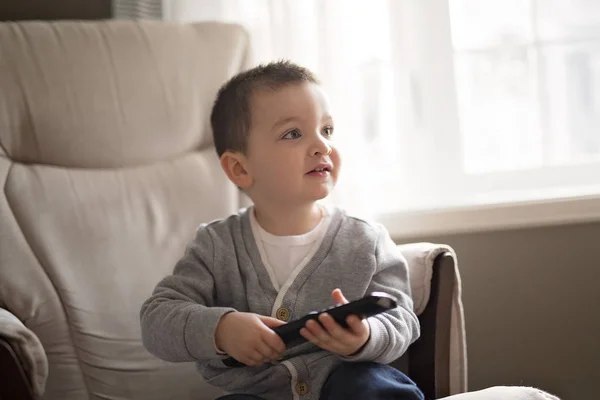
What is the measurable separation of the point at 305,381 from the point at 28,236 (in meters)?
0.66

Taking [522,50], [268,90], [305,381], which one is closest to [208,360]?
[305,381]

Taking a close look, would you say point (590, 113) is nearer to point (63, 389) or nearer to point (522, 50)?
point (522, 50)

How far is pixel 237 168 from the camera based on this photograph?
4.39ft

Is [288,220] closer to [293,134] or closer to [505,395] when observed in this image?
[293,134]

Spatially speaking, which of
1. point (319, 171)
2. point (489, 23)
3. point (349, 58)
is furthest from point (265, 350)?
point (489, 23)

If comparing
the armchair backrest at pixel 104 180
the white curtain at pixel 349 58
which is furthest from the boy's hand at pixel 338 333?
the white curtain at pixel 349 58

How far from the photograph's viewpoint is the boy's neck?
51.9 inches

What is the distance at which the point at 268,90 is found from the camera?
1275 millimetres

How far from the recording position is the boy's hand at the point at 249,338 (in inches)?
42.1

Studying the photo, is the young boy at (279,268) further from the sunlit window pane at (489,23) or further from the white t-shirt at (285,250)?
the sunlit window pane at (489,23)

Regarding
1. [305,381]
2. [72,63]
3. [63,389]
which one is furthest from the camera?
[72,63]

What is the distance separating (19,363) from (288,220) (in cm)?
51

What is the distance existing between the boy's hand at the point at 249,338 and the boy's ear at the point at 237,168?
30cm

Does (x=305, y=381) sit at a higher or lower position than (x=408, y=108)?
lower
